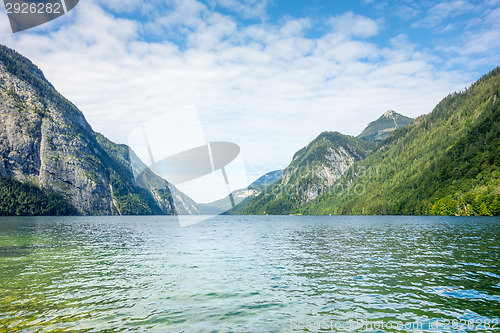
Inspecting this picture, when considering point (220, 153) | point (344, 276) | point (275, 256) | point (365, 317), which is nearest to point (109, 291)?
point (365, 317)

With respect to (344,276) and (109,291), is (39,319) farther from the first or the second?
(344,276)

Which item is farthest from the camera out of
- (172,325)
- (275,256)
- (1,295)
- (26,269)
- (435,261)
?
(275,256)

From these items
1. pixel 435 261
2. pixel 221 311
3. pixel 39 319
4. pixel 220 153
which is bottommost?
pixel 435 261

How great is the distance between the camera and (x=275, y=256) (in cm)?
4119

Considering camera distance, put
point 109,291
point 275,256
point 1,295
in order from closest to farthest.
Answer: point 1,295, point 109,291, point 275,256

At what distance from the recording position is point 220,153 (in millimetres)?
52250

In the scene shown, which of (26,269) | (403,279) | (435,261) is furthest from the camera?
(435,261)

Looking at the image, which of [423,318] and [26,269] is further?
[26,269]

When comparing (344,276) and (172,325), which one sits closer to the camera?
(172,325)

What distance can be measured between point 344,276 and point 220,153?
31.2 meters

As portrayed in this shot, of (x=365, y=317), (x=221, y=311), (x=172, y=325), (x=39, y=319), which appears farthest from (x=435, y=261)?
(x=39, y=319)

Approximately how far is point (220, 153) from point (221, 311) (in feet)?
117

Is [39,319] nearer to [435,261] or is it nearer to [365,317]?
[365,317]

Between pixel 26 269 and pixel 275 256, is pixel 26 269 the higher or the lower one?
the higher one
